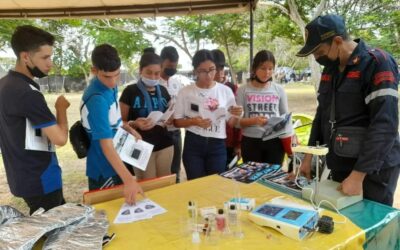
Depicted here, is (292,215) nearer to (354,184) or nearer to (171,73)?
(354,184)

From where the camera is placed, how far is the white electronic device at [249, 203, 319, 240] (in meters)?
1.25

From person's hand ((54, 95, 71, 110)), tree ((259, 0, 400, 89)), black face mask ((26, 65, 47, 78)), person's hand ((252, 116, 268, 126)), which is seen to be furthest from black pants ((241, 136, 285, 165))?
tree ((259, 0, 400, 89))

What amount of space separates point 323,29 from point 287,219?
977mm

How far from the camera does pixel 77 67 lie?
1939 cm

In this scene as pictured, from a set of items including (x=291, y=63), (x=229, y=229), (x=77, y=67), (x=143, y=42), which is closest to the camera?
(x=229, y=229)

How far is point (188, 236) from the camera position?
51.2 inches

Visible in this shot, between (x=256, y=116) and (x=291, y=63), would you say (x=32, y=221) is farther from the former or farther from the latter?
(x=291, y=63)

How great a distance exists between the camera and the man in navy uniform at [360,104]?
1500 mm

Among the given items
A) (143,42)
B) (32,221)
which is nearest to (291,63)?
(143,42)

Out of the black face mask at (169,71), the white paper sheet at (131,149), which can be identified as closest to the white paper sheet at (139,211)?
the white paper sheet at (131,149)

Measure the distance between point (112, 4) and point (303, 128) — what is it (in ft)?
9.96

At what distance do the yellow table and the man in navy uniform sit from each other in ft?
1.15

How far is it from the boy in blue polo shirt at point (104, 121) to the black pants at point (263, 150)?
116 cm

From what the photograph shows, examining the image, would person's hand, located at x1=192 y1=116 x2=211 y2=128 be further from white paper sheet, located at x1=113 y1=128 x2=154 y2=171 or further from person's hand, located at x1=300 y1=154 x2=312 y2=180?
person's hand, located at x1=300 y1=154 x2=312 y2=180
